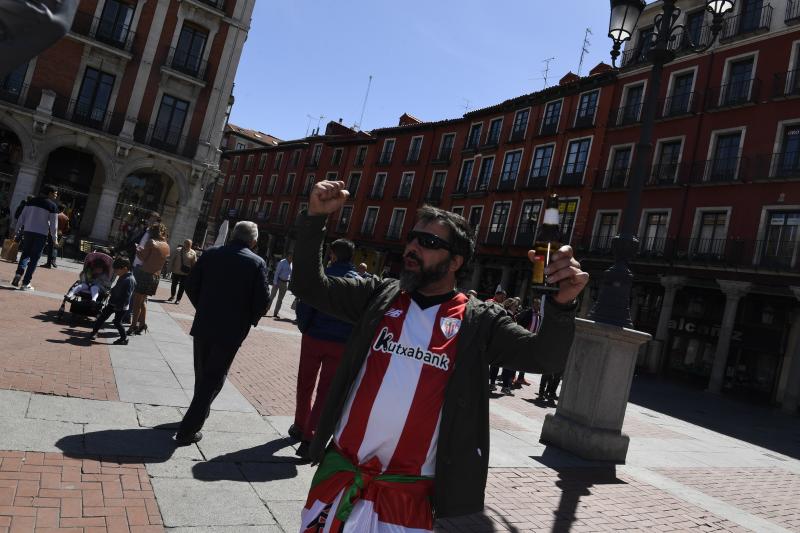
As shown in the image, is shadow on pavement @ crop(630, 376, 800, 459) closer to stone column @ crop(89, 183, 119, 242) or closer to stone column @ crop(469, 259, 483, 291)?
stone column @ crop(469, 259, 483, 291)

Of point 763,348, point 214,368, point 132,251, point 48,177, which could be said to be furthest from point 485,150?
point 214,368

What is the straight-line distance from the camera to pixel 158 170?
2344 cm

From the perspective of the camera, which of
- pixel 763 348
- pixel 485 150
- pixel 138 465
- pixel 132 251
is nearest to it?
pixel 138 465

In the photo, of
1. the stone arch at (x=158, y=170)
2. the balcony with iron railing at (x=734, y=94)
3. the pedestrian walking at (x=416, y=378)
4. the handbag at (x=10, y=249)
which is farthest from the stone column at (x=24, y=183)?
the balcony with iron railing at (x=734, y=94)

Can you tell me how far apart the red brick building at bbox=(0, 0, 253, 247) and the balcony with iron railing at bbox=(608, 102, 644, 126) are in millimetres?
19166

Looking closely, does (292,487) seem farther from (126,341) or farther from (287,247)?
(287,247)

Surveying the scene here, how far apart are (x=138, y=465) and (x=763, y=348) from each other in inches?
919

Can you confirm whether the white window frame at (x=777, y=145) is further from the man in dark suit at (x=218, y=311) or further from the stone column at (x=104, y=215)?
the stone column at (x=104, y=215)

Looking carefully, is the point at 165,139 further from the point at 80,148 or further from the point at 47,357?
the point at 47,357

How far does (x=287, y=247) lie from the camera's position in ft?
160

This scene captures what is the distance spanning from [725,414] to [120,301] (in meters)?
15.8

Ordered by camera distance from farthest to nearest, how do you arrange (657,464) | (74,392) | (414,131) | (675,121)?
(414,131)
(675,121)
(657,464)
(74,392)

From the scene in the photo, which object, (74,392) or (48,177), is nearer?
(74,392)

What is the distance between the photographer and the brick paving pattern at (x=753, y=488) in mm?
5516
